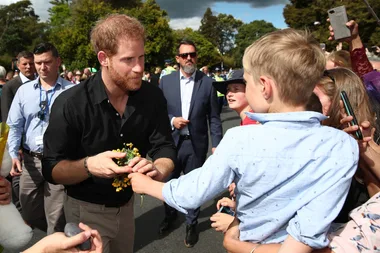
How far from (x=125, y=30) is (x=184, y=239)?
2904 mm

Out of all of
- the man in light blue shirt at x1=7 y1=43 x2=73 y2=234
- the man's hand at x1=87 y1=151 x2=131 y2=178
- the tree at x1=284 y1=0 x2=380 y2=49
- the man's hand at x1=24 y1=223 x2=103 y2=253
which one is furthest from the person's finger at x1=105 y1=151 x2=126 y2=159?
the tree at x1=284 y1=0 x2=380 y2=49

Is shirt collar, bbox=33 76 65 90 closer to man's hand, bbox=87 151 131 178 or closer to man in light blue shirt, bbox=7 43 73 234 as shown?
man in light blue shirt, bbox=7 43 73 234

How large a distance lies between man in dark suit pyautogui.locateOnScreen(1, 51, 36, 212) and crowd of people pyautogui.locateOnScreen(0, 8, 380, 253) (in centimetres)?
101

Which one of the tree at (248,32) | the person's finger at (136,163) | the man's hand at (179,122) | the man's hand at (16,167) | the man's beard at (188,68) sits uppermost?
the tree at (248,32)

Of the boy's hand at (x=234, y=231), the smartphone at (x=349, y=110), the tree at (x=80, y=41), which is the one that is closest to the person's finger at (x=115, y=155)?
the boy's hand at (x=234, y=231)

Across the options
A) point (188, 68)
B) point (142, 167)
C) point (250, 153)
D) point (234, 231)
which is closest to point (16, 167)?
point (188, 68)

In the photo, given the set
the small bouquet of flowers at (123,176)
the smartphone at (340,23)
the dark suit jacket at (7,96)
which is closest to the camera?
the small bouquet of flowers at (123,176)

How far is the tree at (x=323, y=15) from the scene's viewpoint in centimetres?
3123

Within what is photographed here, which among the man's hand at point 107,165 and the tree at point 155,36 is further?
the tree at point 155,36

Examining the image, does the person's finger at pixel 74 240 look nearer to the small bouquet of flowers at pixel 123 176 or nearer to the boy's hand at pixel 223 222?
the small bouquet of flowers at pixel 123 176

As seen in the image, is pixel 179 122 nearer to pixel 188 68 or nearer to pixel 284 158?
pixel 188 68

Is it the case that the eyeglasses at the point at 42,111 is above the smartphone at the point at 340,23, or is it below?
below

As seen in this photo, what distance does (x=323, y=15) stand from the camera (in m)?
38.4

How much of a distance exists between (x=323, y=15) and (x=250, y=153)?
41.8 m
